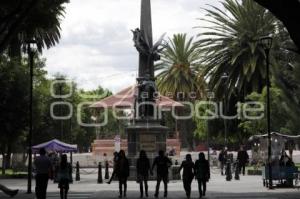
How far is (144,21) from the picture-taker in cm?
3872

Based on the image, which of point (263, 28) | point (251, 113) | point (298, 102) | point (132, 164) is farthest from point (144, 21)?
point (263, 28)

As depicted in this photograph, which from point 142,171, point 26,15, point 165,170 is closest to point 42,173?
point 142,171

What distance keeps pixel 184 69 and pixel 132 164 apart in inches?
2167

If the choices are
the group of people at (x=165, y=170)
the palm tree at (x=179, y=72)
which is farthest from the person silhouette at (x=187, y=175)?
the palm tree at (x=179, y=72)

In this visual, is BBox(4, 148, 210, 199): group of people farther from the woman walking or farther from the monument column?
the monument column

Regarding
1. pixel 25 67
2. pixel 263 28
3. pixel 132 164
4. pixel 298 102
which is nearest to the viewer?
pixel 132 164

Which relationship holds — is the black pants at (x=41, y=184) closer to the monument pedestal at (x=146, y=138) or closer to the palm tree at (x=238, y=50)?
the monument pedestal at (x=146, y=138)

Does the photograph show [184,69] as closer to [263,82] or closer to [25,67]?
[263,82]

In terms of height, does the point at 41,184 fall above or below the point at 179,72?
below

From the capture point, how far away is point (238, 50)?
224 feet

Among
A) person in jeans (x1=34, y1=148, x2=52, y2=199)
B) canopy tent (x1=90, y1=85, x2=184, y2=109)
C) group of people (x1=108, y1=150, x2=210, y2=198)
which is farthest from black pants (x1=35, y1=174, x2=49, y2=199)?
canopy tent (x1=90, y1=85, x2=184, y2=109)

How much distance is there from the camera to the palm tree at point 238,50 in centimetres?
6725

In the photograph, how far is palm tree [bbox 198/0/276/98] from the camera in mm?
67250

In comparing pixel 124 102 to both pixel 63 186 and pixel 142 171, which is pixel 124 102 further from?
pixel 63 186
